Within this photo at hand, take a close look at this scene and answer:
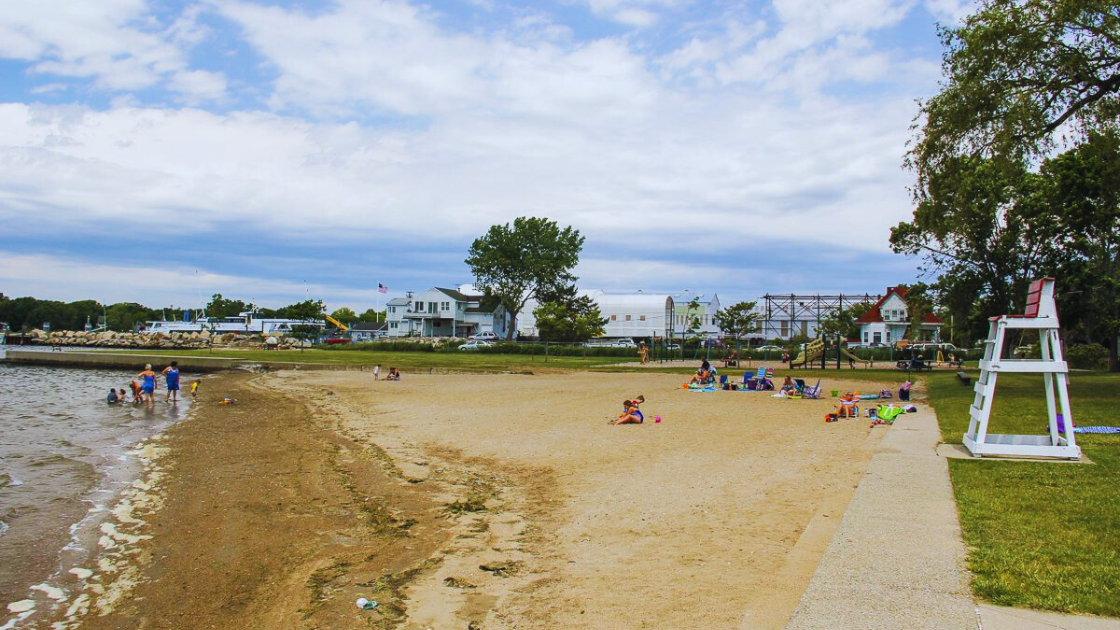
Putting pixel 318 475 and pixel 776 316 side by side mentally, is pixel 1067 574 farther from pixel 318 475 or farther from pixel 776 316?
pixel 776 316

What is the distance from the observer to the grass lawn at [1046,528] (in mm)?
4828

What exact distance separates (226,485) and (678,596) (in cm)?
827

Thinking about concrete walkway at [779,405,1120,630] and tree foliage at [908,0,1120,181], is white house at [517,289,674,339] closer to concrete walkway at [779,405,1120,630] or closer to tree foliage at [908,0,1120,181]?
tree foliage at [908,0,1120,181]

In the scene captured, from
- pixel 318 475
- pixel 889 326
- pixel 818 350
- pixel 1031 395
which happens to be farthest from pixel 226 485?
pixel 889 326

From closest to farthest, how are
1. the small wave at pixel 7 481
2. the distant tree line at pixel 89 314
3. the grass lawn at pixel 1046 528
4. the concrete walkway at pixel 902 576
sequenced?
the concrete walkway at pixel 902 576, the grass lawn at pixel 1046 528, the small wave at pixel 7 481, the distant tree line at pixel 89 314

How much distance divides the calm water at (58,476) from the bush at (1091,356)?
41.5 meters

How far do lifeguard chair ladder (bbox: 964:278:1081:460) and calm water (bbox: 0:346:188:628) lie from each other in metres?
11.2

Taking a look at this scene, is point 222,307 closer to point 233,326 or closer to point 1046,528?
point 233,326

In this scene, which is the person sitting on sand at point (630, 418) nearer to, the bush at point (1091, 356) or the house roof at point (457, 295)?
the bush at point (1091, 356)

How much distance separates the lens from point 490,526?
8.31m

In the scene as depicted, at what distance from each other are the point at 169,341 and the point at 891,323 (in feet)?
276

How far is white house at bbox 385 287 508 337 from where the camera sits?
9956cm

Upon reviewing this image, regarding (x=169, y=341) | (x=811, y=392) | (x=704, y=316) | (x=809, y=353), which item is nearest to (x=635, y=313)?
(x=704, y=316)

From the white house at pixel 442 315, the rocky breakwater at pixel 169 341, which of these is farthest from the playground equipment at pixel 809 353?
the white house at pixel 442 315
